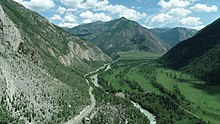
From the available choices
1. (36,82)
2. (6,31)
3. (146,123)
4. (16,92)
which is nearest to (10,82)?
(16,92)

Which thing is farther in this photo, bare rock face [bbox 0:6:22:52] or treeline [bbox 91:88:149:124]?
bare rock face [bbox 0:6:22:52]

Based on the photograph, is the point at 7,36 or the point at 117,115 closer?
the point at 117,115

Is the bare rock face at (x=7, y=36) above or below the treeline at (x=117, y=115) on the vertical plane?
above

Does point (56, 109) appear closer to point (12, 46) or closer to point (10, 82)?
point (10, 82)

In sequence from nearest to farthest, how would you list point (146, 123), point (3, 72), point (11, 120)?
point (11, 120) < point (3, 72) < point (146, 123)

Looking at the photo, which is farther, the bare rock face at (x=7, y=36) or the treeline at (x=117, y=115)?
the bare rock face at (x=7, y=36)

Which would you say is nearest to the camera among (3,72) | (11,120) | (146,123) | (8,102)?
(11,120)

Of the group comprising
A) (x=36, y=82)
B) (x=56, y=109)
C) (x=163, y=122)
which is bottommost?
(x=163, y=122)

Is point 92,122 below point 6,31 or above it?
below

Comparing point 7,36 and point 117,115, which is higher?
point 7,36

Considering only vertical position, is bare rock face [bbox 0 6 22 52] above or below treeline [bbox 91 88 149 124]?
above

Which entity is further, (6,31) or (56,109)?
(6,31)
